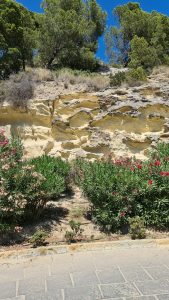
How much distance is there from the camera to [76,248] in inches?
251

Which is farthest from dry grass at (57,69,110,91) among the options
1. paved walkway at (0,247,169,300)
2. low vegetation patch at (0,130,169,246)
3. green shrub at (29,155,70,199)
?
paved walkway at (0,247,169,300)

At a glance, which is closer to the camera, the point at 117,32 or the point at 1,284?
the point at 1,284

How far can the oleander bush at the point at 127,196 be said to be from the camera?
739 centimetres

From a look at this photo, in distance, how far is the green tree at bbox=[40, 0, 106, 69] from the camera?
1597 cm

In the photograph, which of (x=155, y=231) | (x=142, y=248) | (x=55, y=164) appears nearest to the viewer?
(x=142, y=248)

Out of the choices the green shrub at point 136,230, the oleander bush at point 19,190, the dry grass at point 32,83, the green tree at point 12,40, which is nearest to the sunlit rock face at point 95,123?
the dry grass at point 32,83

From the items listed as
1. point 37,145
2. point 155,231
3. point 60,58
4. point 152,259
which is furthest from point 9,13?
point 152,259

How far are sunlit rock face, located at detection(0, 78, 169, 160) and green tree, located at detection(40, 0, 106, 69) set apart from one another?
15.4 feet

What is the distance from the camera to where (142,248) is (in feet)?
21.6

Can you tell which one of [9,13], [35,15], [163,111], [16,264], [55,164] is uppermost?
[35,15]

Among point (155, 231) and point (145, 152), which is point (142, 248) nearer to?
point (155, 231)

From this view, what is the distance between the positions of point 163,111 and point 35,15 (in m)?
11.1

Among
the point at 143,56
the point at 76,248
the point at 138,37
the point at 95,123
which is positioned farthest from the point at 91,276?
the point at 138,37

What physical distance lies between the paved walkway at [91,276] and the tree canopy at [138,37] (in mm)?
11825
